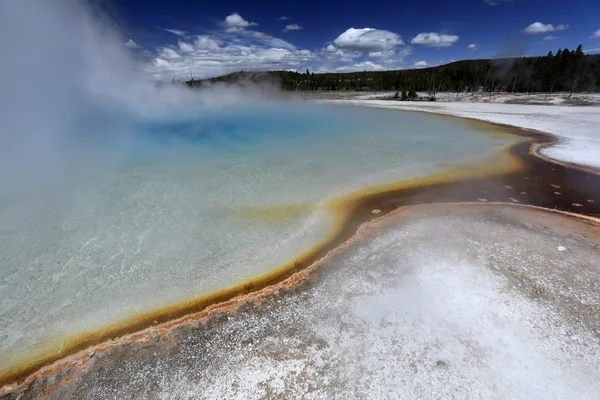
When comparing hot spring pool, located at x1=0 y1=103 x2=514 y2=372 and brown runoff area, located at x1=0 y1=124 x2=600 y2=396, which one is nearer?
brown runoff area, located at x1=0 y1=124 x2=600 y2=396

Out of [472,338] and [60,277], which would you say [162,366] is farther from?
[472,338]

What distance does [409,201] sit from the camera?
801cm

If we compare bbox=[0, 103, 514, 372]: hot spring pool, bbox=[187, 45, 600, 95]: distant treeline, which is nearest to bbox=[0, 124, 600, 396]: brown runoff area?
bbox=[0, 103, 514, 372]: hot spring pool

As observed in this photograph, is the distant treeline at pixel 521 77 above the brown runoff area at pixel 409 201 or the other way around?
above

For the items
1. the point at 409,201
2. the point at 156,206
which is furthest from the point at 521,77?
the point at 156,206

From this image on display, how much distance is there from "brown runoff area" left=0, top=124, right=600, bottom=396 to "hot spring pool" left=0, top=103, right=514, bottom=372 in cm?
22

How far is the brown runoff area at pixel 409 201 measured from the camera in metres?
3.93

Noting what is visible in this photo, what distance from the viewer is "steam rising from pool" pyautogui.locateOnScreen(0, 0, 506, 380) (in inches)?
189

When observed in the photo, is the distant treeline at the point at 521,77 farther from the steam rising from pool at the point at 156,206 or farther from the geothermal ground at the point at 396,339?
the geothermal ground at the point at 396,339

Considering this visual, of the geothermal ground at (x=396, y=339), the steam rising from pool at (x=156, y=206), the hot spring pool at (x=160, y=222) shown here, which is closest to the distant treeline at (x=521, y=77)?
the steam rising from pool at (x=156, y=206)

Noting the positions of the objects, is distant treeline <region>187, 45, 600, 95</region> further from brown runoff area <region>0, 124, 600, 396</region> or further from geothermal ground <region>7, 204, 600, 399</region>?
geothermal ground <region>7, 204, 600, 399</region>

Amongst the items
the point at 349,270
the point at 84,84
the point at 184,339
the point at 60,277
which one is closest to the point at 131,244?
the point at 60,277

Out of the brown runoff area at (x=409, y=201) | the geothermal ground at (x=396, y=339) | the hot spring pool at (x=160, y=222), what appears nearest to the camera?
the geothermal ground at (x=396, y=339)

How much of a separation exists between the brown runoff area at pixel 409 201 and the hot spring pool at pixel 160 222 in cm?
22
